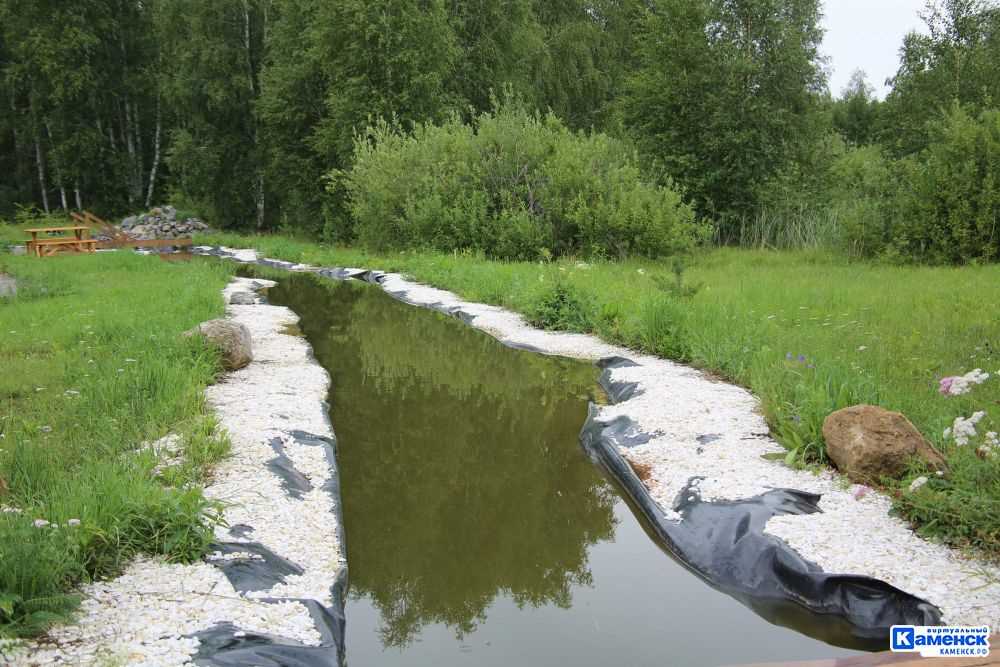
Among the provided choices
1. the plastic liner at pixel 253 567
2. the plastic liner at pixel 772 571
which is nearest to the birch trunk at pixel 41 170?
the plastic liner at pixel 253 567

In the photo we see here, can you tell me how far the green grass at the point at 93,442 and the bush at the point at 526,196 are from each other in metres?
8.87

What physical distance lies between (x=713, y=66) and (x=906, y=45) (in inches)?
283

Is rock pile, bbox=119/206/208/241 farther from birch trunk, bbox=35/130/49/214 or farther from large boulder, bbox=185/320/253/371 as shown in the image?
large boulder, bbox=185/320/253/371

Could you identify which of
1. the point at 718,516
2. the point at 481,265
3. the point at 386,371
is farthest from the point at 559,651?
the point at 481,265

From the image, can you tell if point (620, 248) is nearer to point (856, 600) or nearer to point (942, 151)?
point (942, 151)

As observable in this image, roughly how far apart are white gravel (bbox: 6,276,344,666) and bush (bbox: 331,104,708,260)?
11.2m

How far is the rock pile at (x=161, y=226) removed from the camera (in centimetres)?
3478

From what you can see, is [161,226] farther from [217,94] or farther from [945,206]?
[945,206]

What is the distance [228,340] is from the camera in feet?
29.3

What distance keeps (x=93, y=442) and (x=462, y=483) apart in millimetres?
2764

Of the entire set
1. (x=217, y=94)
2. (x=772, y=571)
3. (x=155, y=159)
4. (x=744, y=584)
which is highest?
(x=217, y=94)

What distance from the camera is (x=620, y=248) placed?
18469 millimetres

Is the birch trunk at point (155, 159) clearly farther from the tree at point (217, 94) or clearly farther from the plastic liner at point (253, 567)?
the plastic liner at point (253, 567)

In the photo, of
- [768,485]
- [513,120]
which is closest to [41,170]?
[513,120]
